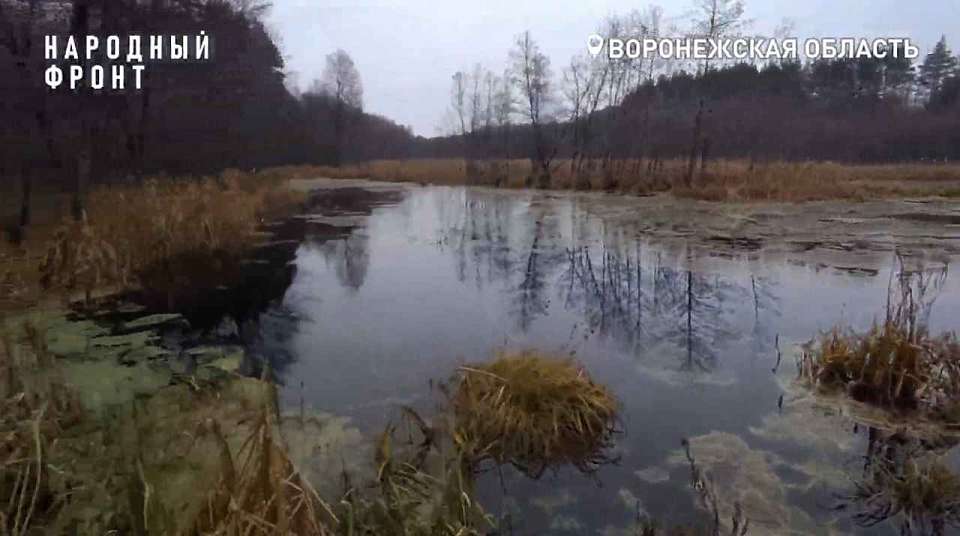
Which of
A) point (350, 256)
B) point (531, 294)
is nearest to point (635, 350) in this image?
point (531, 294)

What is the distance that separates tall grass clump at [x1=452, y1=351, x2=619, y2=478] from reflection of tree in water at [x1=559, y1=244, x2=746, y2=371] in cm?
127

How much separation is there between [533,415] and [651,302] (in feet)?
11.0

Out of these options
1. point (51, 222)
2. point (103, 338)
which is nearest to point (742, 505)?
point (103, 338)

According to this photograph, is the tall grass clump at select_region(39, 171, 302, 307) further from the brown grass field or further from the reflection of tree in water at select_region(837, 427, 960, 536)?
the reflection of tree in water at select_region(837, 427, 960, 536)

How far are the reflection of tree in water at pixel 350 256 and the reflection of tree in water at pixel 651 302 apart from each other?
2.52 meters

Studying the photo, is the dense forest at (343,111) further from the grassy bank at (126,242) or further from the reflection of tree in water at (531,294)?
the reflection of tree in water at (531,294)

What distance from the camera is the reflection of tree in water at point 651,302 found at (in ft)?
16.7

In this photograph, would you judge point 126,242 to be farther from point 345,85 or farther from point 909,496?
point 345,85

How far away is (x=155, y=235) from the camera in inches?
304

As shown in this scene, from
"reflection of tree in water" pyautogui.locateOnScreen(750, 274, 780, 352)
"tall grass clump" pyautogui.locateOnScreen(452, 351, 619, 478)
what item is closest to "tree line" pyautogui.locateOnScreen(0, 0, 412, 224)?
"tall grass clump" pyautogui.locateOnScreen(452, 351, 619, 478)

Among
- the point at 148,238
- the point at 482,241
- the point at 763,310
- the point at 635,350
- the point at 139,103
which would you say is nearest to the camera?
the point at 635,350

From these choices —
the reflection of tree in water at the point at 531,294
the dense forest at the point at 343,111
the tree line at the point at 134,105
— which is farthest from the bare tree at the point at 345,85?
the reflection of tree in water at the point at 531,294

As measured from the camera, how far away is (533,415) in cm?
328

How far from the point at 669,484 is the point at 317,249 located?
792cm
